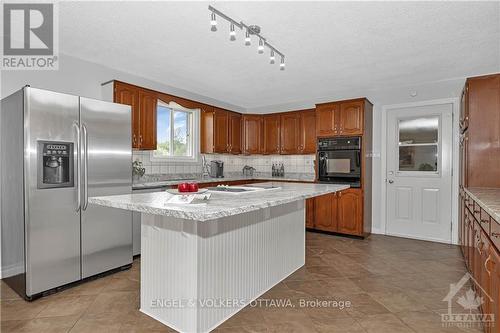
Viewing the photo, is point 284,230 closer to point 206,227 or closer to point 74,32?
point 206,227

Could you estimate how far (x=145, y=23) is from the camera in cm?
256

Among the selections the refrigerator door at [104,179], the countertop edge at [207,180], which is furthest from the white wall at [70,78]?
the countertop edge at [207,180]

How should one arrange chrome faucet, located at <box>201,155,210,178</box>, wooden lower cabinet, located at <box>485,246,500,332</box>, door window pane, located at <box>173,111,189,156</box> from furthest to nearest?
chrome faucet, located at <box>201,155,210,178</box> < door window pane, located at <box>173,111,189,156</box> < wooden lower cabinet, located at <box>485,246,500,332</box>

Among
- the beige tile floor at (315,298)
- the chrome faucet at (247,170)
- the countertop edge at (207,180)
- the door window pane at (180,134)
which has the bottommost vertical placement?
the beige tile floor at (315,298)

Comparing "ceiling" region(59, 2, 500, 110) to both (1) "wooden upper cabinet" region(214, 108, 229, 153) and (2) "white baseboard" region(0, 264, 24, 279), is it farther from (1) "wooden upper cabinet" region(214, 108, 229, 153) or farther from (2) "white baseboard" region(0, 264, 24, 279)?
(2) "white baseboard" region(0, 264, 24, 279)

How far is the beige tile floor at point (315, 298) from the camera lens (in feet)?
6.96

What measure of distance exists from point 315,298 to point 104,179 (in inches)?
91.6

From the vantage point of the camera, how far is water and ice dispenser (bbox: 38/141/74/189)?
250 centimetres

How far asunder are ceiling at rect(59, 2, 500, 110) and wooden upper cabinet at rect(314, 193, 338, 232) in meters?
1.85

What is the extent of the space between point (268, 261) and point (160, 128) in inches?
118

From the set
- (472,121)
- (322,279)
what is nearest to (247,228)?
(322,279)

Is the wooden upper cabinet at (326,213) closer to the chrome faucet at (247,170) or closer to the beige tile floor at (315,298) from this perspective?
the beige tile floor at (315,298)

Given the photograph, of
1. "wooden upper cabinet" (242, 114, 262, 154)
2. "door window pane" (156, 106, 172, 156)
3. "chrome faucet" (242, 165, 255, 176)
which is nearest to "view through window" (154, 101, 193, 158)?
"door window pane" (156, 106, 172, 156)

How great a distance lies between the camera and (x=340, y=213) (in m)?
4.68
